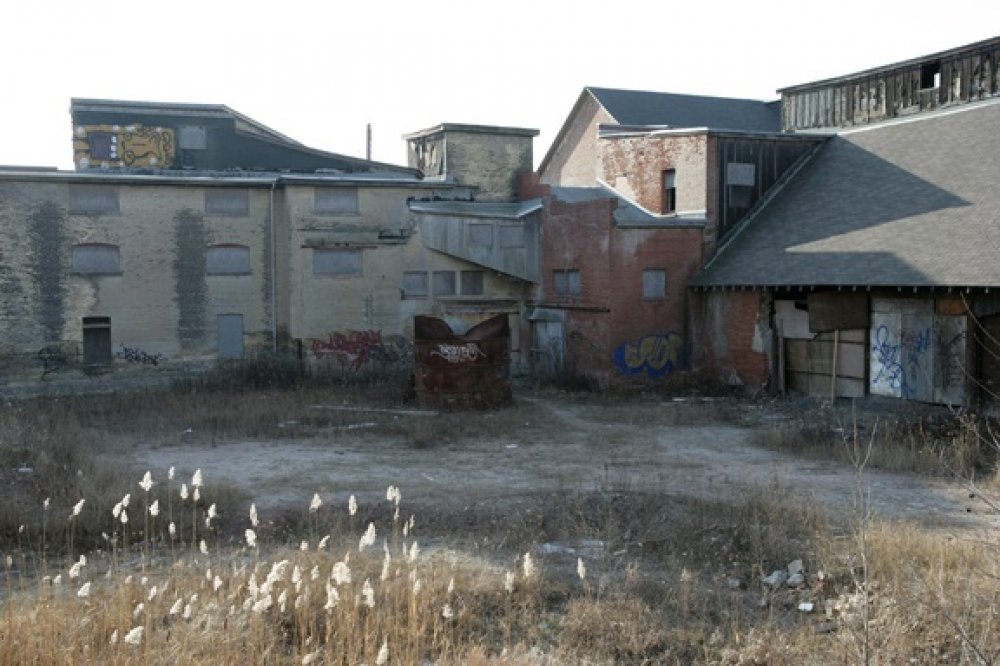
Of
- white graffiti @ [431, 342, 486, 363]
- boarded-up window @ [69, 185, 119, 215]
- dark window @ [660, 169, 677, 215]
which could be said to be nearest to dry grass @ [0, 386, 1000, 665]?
white graffiti @ [431, 342, 486, 363]

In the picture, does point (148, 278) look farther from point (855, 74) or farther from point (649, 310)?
point (855, 74)

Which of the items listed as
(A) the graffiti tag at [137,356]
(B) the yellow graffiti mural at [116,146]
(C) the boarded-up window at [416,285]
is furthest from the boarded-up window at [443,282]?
(B) the yellow graffiti mural at [116,146]

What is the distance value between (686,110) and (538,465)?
26956mm

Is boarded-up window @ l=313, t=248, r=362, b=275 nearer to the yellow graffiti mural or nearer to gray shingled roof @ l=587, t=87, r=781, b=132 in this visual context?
the yellow graffiti mural

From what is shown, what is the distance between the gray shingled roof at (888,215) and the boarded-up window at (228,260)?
1398cm

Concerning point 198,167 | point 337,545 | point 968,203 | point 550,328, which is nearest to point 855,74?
point 968,203

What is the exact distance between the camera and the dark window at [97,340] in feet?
86.1

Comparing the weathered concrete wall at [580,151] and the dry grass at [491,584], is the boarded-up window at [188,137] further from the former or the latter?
the dry grass at [491,584]

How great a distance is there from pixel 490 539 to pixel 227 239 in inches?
790

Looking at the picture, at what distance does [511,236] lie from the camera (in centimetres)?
2883

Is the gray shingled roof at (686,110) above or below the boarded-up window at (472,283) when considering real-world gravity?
above

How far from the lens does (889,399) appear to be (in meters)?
19.6

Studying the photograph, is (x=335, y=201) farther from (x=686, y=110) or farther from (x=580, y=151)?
(x=686, y=110)

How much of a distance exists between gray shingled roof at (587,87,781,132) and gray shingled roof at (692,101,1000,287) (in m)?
11.0
